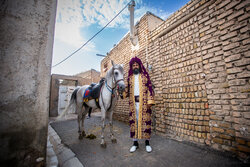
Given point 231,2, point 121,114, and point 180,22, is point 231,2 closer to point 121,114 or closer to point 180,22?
point 180,22

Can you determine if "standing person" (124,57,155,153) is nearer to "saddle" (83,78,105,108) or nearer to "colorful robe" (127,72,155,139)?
"colorful robe" (127,72,155,139)

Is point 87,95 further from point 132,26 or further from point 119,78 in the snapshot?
point 132,26

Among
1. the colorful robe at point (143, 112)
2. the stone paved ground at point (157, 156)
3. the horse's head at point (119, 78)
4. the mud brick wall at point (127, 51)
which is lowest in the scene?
the stone paved ground at point (157, 156)

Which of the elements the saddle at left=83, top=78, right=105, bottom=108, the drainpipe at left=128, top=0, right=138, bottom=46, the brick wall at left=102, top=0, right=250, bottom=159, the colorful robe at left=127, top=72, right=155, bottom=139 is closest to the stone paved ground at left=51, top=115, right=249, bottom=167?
the brick wall at left=102, top=0, right=250, bottom=159

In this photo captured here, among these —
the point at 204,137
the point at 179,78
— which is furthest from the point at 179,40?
the point at 204,137

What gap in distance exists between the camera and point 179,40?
282 centimetres

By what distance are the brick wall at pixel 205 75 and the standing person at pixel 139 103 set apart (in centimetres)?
87

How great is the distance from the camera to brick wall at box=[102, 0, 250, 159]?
5.76 ft

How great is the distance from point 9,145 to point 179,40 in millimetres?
3721

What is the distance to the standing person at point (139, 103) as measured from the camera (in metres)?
2.38

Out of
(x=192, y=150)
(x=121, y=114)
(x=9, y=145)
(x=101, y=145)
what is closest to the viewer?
(x=9, y=145)

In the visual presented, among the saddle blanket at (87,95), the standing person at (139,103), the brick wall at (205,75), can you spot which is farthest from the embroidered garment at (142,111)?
the saddle blanket at (87,95)

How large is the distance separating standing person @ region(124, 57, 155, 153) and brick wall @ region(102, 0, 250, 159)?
2.87ft

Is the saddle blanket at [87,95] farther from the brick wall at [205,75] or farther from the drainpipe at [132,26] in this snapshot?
the drainpipe at [132,26]
